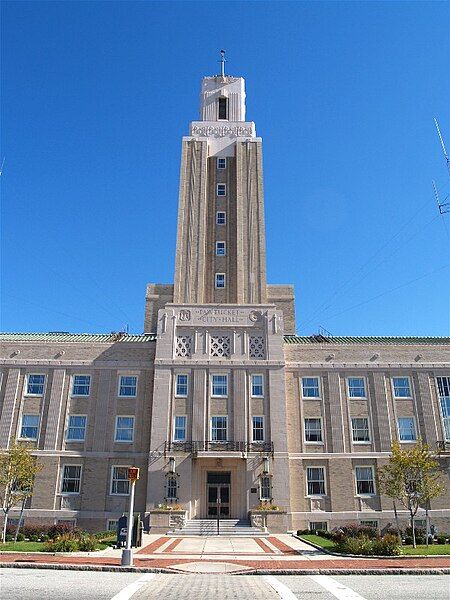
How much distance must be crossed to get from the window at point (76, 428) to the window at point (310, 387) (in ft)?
54.7

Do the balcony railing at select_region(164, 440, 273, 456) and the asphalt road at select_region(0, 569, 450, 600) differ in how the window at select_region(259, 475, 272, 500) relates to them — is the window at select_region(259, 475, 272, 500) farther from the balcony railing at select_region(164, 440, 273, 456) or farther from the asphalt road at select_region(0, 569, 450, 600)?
the asphalt road at select_region(0, 569, 450, 600)

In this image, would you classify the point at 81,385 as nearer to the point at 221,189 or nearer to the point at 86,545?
the point at 86,545

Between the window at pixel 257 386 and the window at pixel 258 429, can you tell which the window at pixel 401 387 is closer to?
the window at pixel 257 386

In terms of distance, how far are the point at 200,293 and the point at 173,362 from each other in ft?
23.2

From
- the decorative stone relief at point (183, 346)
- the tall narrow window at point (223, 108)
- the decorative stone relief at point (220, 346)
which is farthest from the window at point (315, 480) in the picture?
the tall narrow window at point (223, 108)

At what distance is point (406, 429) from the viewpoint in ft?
127

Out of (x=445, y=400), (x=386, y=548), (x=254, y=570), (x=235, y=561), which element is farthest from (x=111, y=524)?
(x=445, y=400)

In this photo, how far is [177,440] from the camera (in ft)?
121

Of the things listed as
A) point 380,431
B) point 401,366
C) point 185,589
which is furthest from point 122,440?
point 185,589

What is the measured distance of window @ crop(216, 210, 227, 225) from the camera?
153ft

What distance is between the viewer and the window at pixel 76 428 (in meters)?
38.1

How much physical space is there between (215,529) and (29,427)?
631 inches

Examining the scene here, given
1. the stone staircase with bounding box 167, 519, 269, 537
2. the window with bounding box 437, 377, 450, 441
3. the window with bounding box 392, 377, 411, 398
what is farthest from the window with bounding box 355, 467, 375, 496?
the stone staircase with bounding box 167, 519, 269, 537

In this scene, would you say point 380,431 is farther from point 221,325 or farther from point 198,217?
point 198,217
